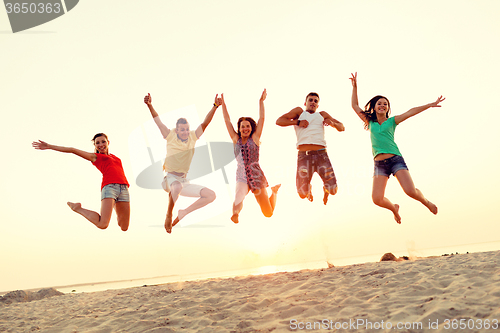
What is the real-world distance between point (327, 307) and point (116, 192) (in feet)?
16.2

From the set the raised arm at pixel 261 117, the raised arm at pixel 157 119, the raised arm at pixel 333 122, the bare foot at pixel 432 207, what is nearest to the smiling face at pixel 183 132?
the raised arm at pixel 157 119

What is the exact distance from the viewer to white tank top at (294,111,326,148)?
7.80m

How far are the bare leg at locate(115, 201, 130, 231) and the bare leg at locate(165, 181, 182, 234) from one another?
883mm

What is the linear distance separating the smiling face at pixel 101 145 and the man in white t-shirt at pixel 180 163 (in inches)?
49.2

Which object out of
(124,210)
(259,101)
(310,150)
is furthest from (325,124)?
(124,210)

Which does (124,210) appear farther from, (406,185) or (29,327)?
(406,185)

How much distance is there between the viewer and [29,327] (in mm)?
7043

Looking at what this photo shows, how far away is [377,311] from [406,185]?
2929 mm

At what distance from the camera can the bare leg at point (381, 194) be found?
23.6ft

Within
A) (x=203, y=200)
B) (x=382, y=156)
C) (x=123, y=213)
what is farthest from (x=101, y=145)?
(x=382, y=156)

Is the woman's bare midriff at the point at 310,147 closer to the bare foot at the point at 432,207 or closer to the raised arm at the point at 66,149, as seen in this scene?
the bare foot at the point at 432,207

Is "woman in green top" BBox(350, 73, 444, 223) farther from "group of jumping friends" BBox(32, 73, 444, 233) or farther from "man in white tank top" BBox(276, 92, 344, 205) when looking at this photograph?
"man in white tank top" BBox(276, 92, 344, 205)

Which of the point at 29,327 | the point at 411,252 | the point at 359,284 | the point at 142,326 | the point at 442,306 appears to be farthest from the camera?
the point at 411,252

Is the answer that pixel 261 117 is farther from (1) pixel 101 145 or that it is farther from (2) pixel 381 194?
(1) pixel 101 145
